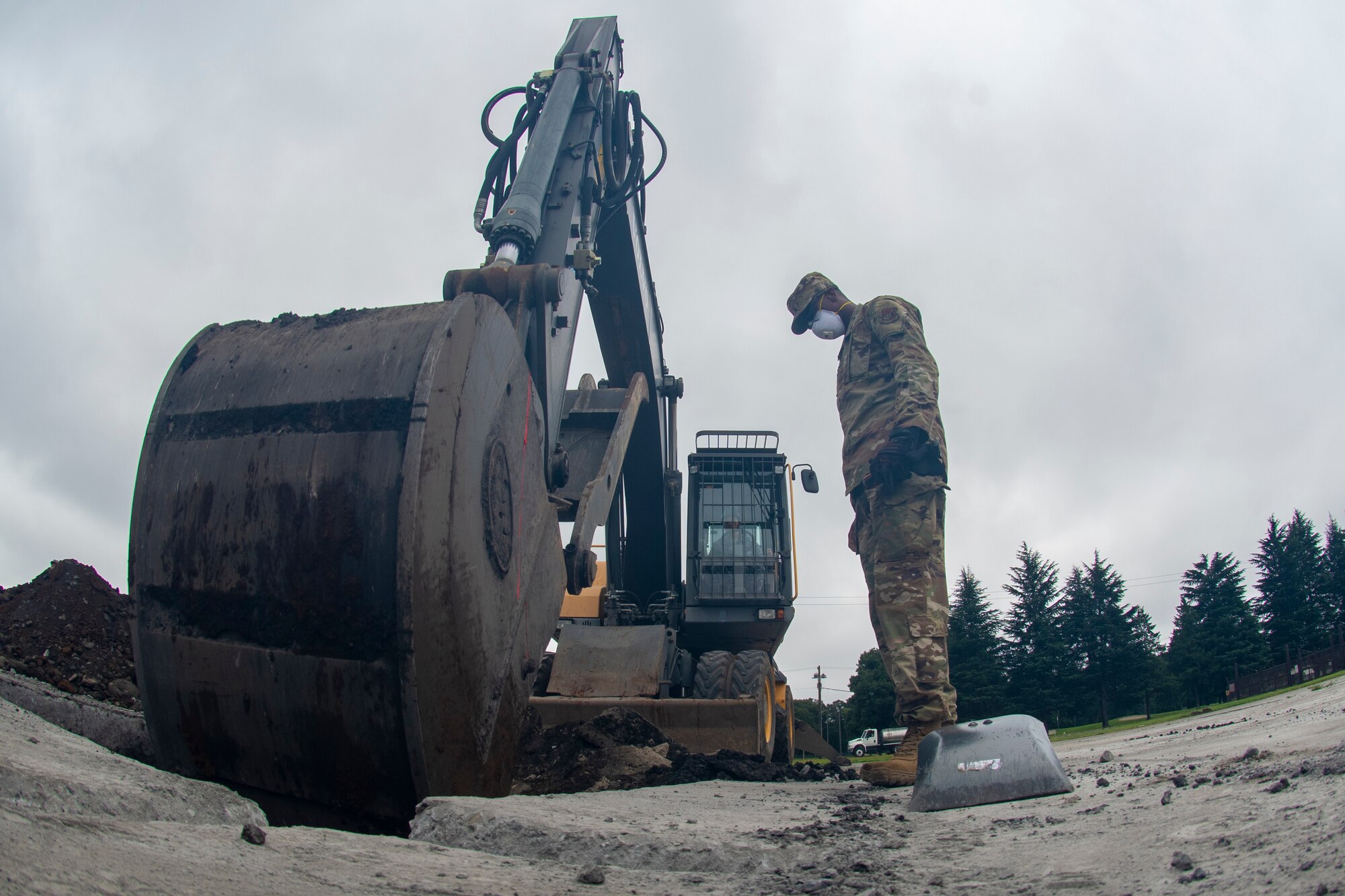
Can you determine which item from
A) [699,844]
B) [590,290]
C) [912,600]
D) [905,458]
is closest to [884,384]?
[905,458]

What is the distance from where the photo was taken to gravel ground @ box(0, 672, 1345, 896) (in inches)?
51.9

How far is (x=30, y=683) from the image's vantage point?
3.03m

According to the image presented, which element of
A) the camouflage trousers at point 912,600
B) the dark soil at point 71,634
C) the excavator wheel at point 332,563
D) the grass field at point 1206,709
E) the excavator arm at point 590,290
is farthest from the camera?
the grass field at point 1206,709

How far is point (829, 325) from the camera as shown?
5254mm

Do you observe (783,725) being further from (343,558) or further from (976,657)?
(976,657)

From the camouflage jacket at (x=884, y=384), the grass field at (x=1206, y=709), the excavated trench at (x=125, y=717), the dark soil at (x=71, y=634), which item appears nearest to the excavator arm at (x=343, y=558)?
the excavated trench at (x=125, y=717)

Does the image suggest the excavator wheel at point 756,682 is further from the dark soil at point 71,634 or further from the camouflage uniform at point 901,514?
the dark soil at point 71,634

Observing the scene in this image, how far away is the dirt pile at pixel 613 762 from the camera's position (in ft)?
13.8

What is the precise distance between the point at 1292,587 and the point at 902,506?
39.9m

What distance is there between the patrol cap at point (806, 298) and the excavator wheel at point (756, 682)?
2543 mm

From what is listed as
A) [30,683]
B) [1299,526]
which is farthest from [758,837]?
[1299,526]

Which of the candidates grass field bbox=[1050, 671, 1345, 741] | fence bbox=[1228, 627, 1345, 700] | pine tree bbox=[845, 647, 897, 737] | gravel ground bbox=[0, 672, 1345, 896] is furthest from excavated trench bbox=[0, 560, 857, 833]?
pine tree bbox=[845, 647, 897, 737]

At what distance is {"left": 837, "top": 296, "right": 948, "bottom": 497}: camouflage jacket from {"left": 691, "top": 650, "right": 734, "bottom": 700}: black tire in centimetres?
237

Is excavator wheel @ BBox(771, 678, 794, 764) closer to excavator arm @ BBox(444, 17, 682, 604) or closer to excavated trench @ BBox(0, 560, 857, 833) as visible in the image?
excavator arm @ BBox(444, 17, 682, 604)
